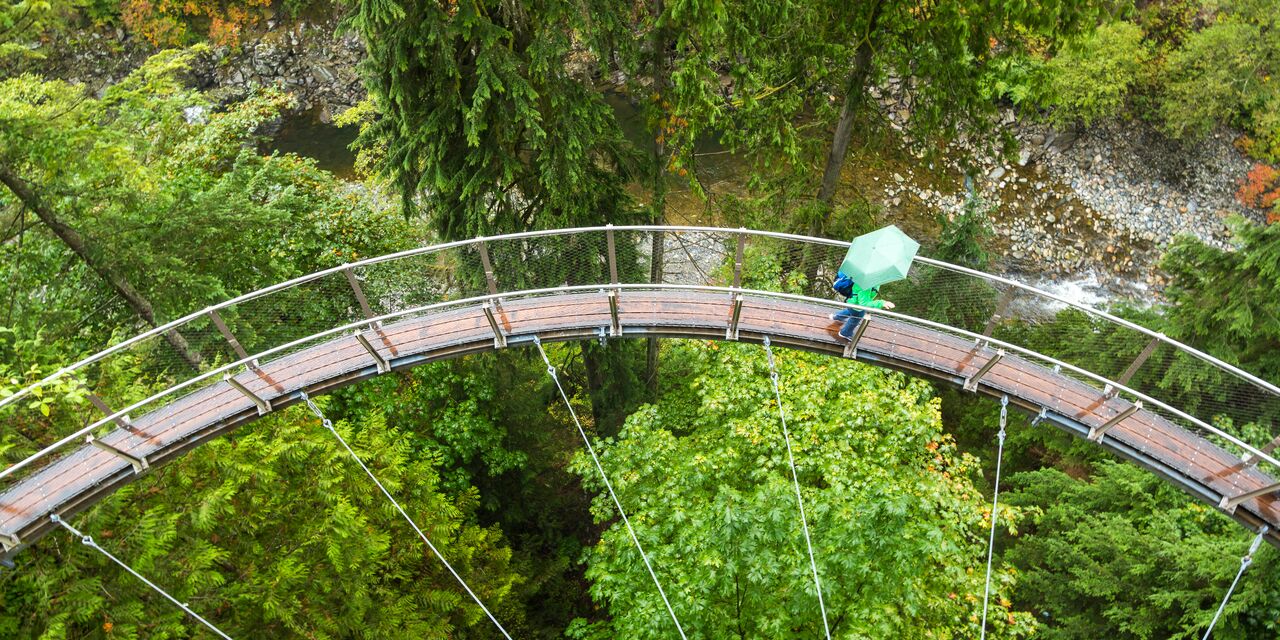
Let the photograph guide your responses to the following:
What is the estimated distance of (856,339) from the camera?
30.5ft

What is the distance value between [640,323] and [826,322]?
2.22m

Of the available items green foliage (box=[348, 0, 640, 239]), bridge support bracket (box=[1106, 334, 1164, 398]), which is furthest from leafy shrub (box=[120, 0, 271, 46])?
bridge support bracket (box=[1106, 334, 1164, 398])

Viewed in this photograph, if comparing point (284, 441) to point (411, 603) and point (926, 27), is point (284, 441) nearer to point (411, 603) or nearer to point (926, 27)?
point (411, 603)

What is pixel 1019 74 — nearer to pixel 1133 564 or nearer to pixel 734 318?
pixel 734 318

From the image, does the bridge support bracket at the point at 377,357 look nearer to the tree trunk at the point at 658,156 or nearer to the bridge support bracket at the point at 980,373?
the tree trunk at the point at 658,156

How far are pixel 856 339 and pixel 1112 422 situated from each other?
273 centimetres

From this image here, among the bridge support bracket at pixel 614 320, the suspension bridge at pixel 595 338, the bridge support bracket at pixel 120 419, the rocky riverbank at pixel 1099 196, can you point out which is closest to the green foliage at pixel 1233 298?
the suspension bridge at pixel 595 338

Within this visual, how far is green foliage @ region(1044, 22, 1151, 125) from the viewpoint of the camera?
82.3 ft

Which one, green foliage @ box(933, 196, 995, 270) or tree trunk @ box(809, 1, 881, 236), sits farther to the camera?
green foliage @ box(933, 196, 995, 270)

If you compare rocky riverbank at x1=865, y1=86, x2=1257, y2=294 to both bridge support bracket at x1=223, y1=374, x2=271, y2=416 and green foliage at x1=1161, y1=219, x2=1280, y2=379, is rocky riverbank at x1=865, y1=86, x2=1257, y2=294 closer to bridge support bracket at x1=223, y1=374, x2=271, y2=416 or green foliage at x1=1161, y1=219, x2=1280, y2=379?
green foliage at x1=1161, y1=219, x2=1280, y2=379

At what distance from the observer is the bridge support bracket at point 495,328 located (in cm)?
946

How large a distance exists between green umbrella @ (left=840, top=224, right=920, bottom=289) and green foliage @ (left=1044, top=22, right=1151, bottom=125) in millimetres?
20070

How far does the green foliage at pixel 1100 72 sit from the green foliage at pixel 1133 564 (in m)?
15.7

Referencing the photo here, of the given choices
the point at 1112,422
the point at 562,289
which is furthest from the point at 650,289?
the point at 1112,422
